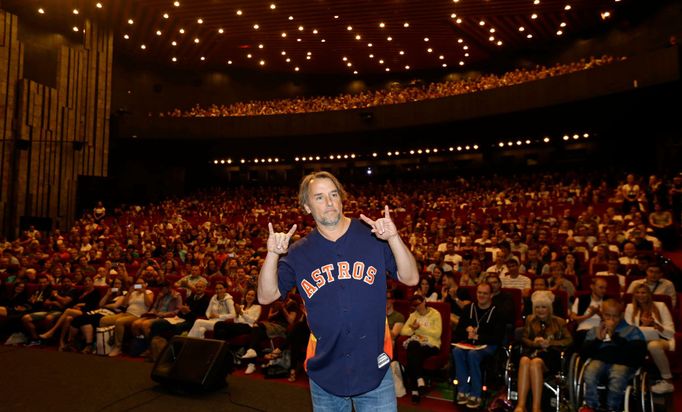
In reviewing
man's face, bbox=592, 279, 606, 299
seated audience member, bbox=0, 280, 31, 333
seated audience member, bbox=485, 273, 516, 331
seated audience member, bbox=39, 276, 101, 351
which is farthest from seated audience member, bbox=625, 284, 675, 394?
seated audience member, bbox=0, 280, 31, 333

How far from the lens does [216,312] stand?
6605 millimetres

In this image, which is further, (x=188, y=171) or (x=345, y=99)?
(x=188, y=171)

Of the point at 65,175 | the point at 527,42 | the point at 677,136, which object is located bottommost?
the point at 65,175

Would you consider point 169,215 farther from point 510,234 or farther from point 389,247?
point 389,247

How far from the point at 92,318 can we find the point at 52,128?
35.7 feet

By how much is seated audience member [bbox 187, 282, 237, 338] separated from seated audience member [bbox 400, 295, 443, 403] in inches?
95.3

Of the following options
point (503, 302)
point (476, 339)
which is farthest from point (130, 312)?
point (503, 302)

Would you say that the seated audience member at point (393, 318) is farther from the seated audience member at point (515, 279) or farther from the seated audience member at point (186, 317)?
the seated audience member at point (186, 317)

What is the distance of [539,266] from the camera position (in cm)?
754

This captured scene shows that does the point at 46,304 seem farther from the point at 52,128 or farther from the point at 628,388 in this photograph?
the point at 52,128

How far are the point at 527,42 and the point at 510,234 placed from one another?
48.0 feet

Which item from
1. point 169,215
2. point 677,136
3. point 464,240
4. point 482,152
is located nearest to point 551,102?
point 677,136

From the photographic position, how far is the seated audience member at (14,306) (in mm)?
7387

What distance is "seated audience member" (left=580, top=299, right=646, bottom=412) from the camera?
4043 mm
